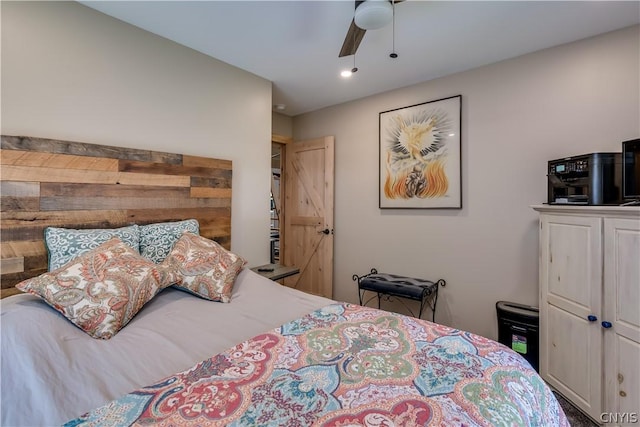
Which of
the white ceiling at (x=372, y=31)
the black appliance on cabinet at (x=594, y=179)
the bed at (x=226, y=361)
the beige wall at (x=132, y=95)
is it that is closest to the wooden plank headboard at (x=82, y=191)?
the bed at (x=226, y=361)

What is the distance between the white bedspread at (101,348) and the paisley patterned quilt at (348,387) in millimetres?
162

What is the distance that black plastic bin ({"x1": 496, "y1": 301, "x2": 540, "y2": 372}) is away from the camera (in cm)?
233

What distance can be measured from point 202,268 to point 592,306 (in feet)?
8.07

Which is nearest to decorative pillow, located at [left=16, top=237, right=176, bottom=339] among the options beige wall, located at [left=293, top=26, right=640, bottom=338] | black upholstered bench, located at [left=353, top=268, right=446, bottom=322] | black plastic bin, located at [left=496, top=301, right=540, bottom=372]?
black upholstered bench, located at [left=353, top=268, right=446, bottom=322]

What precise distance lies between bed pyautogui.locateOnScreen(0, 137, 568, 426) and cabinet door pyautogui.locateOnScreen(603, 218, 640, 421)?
1.03m

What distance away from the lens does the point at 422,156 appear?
3.13m

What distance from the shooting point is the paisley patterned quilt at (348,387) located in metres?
0.79

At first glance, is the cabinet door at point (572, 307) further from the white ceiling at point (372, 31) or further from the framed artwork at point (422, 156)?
the white ceiling at point (372, 31)

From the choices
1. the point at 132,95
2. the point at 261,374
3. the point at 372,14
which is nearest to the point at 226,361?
the point at 261,374

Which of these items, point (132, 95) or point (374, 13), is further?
point (132, 95)

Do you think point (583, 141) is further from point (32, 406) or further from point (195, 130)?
point (32, 406)

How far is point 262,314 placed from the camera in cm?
159

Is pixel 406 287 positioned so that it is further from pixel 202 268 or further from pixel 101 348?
pixel 101 348

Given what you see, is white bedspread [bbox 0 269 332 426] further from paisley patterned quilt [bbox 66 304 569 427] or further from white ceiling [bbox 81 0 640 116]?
white ceiling [bbox 81 0 640 116]
